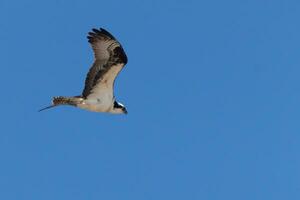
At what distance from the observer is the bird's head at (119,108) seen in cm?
17062

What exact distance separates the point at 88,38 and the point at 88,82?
1.63 meters

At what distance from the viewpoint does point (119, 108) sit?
561 ft

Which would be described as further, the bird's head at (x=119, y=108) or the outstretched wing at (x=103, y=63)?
the bird's head at (x=119, y=108)

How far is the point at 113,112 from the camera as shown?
560ft

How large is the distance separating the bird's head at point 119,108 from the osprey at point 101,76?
0.13 metres

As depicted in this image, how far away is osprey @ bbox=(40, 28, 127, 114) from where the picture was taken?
16888 cm

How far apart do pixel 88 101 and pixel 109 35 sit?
233cm

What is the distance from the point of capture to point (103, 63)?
169 meters

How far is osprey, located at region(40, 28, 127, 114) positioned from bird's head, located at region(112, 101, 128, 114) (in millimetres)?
128

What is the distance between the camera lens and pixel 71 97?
557 ft

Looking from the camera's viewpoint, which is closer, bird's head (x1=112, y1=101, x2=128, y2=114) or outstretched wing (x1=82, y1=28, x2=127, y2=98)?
outstretched wing (x1=82, y1=28, x2=127, y2=98)

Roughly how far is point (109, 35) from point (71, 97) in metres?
2.31

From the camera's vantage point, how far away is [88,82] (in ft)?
557

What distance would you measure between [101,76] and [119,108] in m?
1.75
